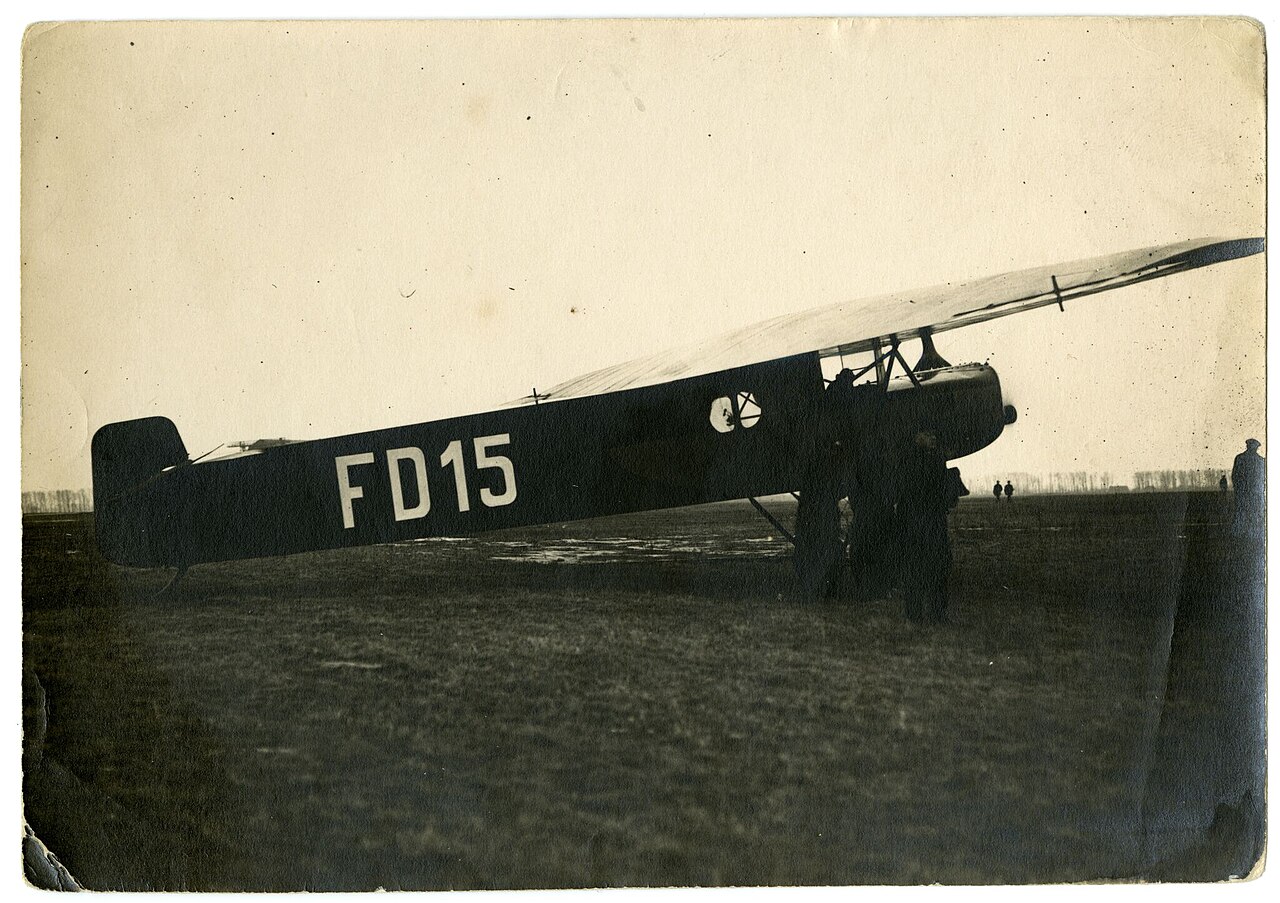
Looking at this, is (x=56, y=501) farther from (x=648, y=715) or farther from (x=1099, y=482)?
(x=1099, y=482)

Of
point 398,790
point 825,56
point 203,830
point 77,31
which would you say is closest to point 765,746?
point 398,790

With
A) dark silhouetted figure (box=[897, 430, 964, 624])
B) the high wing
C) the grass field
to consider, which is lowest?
the grass field

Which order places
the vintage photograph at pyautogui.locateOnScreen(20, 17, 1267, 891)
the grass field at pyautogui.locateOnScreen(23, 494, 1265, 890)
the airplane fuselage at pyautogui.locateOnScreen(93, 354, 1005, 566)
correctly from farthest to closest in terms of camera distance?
the airplane fuselage at pyautogui.locateOnScreen(93, 354, 1005, 566) < the vintage photograph at pyautogui.locateOnScreen(20, 17, 1267, 891) < the grass field at pyautogui.locateOnScreen(23, 494, 1265, 890)

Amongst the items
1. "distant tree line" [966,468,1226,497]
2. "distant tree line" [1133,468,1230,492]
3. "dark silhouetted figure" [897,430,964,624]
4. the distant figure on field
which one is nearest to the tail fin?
"dark silhouetted figure" [897,430,964,624]

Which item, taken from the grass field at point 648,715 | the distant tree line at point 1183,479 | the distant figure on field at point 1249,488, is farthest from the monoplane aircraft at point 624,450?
the distant figure on field at point 1249,488

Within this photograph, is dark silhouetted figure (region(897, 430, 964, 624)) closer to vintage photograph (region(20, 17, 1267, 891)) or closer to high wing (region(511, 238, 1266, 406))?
vintage photograph (region(20, 17, 1267, 891))

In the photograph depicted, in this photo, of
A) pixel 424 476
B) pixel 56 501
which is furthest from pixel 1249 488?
pixel 56 501
